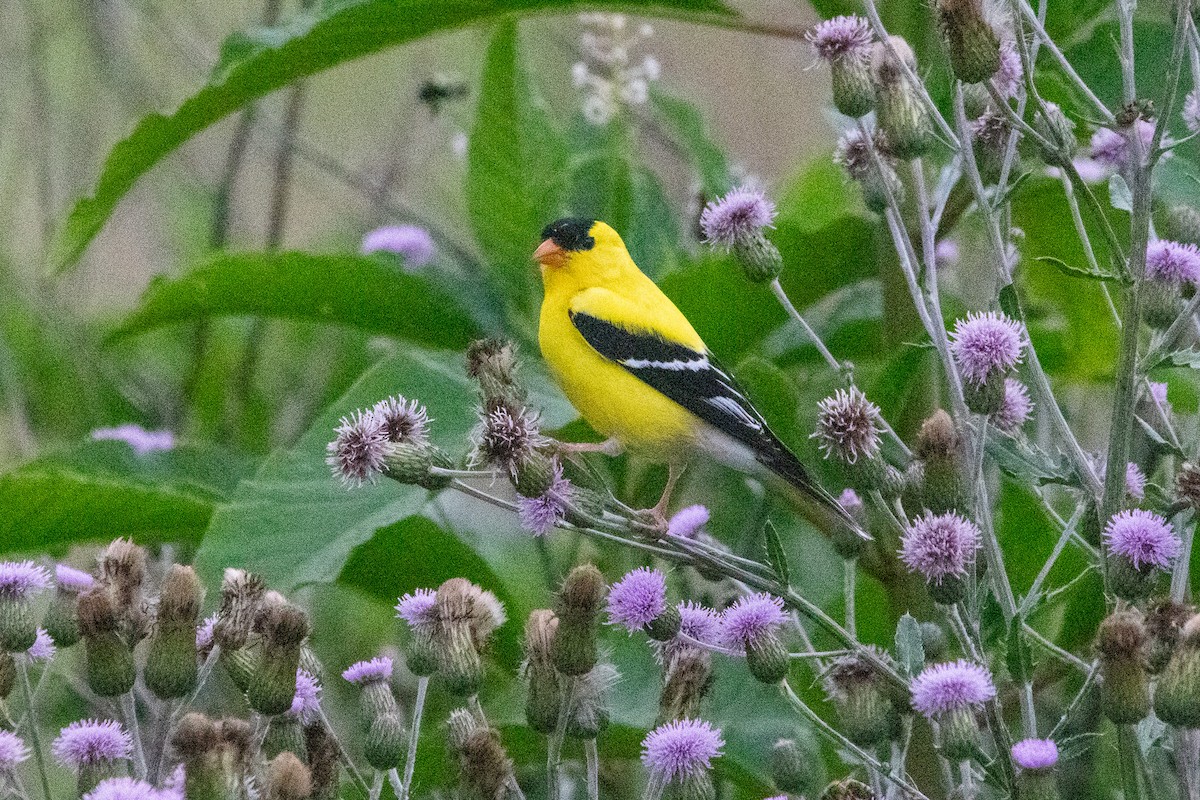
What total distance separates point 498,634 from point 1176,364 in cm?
94

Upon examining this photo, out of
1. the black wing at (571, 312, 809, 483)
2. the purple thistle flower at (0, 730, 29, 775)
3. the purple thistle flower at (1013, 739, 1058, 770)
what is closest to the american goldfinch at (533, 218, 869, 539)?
the black wing at (571, 312, 809, 483)

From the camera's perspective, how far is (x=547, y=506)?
51.1 inches

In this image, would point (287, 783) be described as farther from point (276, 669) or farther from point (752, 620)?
point (752, 620)

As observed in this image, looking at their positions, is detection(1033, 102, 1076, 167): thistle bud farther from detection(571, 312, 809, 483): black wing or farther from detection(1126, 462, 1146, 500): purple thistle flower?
detection(571, 312, 809, 483): black wing

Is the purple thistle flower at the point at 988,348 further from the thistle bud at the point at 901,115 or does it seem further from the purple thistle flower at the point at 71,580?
the purple thistle flower at the point at 71,580

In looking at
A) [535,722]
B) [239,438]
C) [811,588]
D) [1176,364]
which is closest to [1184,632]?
[1176,364]

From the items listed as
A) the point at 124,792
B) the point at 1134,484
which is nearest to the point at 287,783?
the point at 124,792

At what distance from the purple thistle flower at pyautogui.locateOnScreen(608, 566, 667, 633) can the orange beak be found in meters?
0.83

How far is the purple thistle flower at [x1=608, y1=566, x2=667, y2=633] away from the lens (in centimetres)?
129

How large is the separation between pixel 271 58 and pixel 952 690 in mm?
1111

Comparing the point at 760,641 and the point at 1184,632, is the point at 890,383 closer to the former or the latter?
the point at 760,641

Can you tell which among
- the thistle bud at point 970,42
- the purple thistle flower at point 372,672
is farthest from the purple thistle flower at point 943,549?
the purple thistle flower at point 372,672

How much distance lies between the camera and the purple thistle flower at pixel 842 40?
4.81ft

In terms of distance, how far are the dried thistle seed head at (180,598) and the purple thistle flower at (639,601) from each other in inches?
14.5
